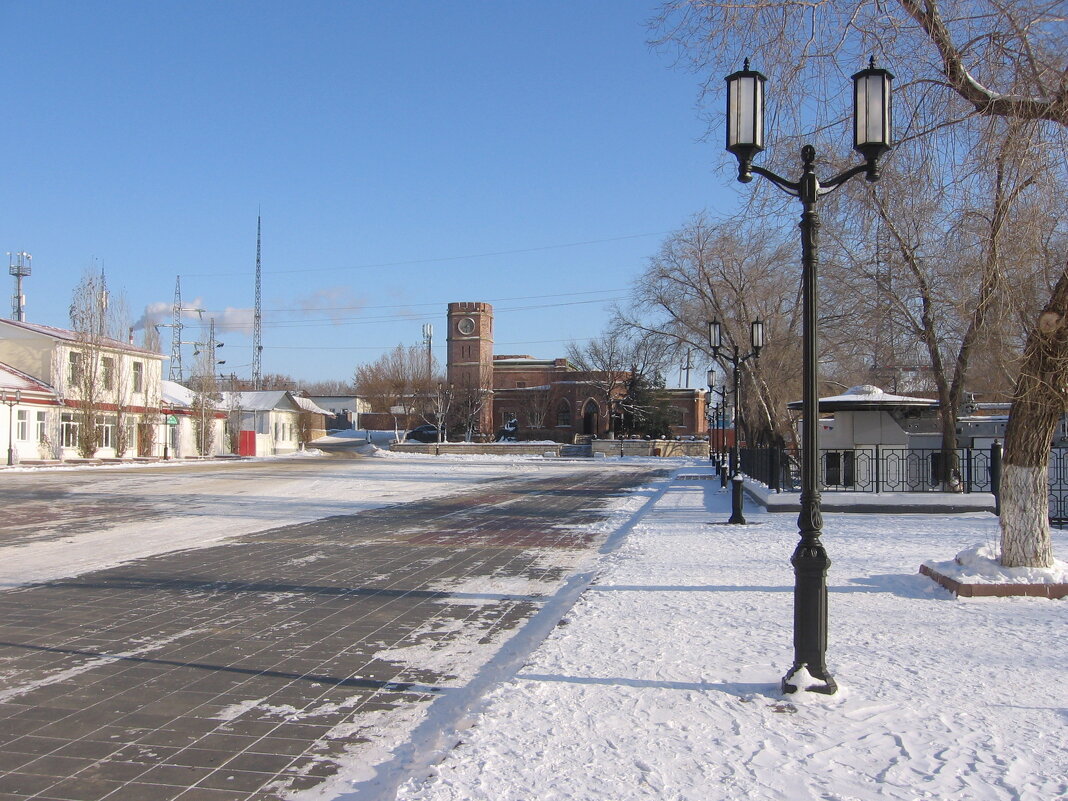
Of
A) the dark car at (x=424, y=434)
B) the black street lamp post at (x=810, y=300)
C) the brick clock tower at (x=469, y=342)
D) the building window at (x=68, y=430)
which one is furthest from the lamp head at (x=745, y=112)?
the brick clock tower at (x=469, y=342)

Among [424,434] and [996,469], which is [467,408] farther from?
[996,469]

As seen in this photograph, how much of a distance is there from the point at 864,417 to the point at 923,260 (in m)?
4.10

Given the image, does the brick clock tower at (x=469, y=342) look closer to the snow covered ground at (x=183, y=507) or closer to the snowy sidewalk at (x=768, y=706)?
the snow covered ground at (x=183, y=507)

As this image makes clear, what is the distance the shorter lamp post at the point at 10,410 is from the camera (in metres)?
40.5

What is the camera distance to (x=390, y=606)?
8500 millimetres

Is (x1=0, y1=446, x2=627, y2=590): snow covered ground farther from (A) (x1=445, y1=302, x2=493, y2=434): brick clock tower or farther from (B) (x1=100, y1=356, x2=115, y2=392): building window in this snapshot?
(A) (x1=445, y1=302, x2=493, y2=434): brick clock tower

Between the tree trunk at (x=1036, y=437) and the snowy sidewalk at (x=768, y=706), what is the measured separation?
71 cm

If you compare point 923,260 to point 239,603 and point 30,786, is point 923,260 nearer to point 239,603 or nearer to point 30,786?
point 239,603

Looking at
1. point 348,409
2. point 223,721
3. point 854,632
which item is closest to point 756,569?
point 854,632

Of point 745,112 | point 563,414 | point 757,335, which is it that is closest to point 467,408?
point 563,414

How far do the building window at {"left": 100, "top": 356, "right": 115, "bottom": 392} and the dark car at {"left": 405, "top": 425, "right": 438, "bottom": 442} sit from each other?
35.9 metres

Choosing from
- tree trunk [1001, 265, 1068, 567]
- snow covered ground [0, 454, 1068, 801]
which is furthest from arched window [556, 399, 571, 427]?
tree trunk [1001, 265, 1068, 567]

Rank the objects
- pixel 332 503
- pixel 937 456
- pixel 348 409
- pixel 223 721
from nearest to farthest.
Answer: pixel 223 721
pixel 937 456
pixel 332 503
pixel 348 409

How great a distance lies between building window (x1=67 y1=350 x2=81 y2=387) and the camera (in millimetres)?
46719
